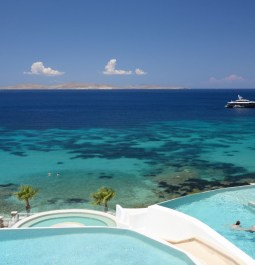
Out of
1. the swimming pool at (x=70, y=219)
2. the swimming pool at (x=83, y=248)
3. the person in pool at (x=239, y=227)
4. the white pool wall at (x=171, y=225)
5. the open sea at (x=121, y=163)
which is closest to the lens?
the swimming pool at (x=83, y=248)

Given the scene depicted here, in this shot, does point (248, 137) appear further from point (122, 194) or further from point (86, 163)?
point (122, 194)

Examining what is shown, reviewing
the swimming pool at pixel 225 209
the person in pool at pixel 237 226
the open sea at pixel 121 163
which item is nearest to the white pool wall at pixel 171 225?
the swimming pool at pixel 225 209

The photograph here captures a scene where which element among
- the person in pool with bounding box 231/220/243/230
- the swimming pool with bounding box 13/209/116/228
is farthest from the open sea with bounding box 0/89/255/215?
the person in pool with bounding box 231/220/243/230

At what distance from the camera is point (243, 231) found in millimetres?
19344

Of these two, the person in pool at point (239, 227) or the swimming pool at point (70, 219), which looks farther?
the swimming pool at point (70, 219)

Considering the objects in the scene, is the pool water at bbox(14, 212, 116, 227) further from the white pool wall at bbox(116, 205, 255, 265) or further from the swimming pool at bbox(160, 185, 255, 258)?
the swimming pool at bbox(160, 185, 255, 258)

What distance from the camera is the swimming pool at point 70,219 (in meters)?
20.3

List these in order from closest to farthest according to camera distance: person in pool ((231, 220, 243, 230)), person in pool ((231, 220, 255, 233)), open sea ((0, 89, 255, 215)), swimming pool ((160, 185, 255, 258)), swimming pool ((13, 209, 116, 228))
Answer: swimming pool ((160, 185, 255, 258)) → person in pool ((231, 220, 255, 233)) → person in pool ((231, 220, 243, 230)) → swimming pool ((13, 209, 116, 228)) → open sea ((0, 89, 255, 215))

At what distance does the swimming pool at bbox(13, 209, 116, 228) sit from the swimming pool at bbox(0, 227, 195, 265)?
3381 millimetres

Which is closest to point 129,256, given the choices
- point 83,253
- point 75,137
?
point 83,253

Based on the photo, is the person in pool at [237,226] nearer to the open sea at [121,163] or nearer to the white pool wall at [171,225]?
the white pool wall at [171,225]

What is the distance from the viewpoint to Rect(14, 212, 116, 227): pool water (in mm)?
20281

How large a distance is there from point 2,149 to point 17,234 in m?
38.9

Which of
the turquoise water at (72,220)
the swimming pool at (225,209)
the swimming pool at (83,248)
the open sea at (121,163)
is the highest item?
the swimming pool at (83,248)
